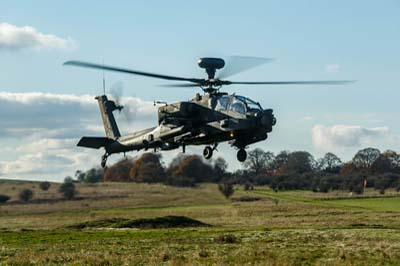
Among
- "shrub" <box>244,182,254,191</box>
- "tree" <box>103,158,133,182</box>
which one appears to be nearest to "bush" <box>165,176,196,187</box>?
"shrub" <box>244,182,254,191</box>

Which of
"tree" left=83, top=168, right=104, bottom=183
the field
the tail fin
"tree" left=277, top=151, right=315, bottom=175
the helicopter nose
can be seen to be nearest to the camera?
the helicopter nose

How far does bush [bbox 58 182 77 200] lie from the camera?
393 feet

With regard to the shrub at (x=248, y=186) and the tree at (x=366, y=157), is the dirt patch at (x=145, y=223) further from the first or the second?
the tree at (x=366, y=157)

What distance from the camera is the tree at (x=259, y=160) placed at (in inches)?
6471

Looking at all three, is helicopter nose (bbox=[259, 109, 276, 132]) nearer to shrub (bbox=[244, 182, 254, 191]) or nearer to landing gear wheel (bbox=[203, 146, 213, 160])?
landing gear wheel (bbox=[203, 146, 213, 160])

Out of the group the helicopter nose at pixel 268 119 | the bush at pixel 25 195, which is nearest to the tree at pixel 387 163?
the bush at pixel 25 195

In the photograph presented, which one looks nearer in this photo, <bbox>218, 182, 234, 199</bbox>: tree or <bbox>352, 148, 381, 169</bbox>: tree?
<bbox>218, 182, 234, 199</bbox>: tree

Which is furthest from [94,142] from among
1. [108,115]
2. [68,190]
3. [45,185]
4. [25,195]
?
[45,185]

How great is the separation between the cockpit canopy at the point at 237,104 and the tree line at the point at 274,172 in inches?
2417

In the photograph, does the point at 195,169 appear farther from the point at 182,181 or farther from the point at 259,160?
the point at 259,160

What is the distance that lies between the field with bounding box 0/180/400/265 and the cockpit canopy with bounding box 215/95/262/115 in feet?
25.2

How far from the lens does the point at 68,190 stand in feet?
398

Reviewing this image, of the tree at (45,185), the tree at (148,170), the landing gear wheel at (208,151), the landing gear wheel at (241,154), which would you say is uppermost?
the tree at (148,170)

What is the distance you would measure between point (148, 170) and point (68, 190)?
14.0 metres
